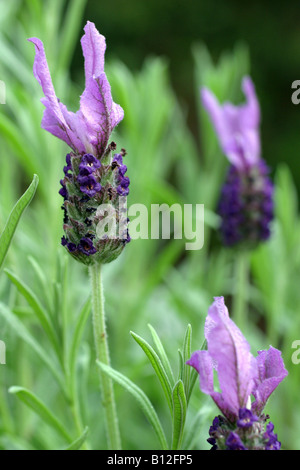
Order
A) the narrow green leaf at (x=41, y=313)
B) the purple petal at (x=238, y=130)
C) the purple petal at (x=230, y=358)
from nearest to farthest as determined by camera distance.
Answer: the purple petal at (x=230, y=358) < the narrow green leaf at (x=41, y=313) < the purple petal at (x=238, y=130)

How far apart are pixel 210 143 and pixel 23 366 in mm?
692

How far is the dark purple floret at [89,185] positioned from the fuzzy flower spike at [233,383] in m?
0.16

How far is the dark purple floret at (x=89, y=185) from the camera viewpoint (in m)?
0.58

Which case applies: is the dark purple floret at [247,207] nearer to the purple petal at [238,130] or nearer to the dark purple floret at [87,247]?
the purple petal at [238,130]

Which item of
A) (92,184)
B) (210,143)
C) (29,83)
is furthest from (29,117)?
(92,184)

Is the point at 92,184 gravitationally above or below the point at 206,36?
below

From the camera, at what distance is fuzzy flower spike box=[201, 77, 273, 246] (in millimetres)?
1179

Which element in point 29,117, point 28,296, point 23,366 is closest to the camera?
point 28,296

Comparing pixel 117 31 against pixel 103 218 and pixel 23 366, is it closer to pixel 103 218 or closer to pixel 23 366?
pixel 23 366

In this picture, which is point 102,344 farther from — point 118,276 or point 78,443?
point 118,276

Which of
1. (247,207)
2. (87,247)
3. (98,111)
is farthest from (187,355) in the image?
(247,207)

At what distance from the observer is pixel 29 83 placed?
1.13 m

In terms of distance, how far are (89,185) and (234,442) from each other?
0.87ft

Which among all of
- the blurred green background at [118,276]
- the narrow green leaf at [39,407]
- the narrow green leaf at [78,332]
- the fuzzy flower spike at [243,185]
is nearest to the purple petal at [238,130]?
the fuzzy flower spike at [243,185]
